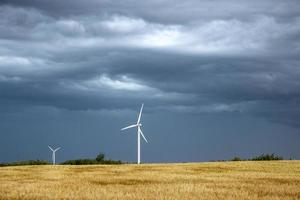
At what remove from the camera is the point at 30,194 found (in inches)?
1113

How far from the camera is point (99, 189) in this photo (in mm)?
31000

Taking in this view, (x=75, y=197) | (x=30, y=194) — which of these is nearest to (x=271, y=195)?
(x=75, y=197)

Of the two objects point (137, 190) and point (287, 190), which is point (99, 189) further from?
point (287, 190)

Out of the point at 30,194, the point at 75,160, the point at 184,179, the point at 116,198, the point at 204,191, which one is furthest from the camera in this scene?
the point at 75,160

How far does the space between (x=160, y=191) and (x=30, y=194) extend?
726 cm

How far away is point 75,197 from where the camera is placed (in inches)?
1059

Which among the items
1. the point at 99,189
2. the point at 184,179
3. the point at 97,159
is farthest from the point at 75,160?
the point at 99,189

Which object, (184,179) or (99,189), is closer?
(99,189)

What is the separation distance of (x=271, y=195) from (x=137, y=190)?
7.62 metres

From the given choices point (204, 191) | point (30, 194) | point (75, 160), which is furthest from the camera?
point (75, 160)

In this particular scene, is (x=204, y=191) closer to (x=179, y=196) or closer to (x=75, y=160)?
(x=179, y=196)

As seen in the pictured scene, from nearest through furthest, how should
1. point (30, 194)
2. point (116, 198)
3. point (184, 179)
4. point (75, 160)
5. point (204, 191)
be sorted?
1. point (116, 198)
2. point (30, 194)
3. point (204, 191)
4. point (184, 179)
5. point (75, 160)

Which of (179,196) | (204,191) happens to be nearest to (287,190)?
(204,191)

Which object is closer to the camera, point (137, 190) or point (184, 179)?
point (137, 190)
